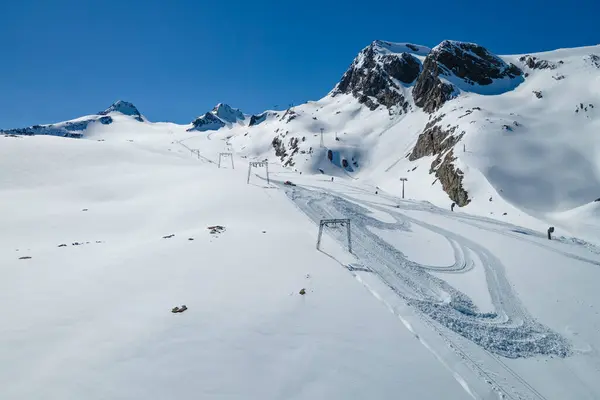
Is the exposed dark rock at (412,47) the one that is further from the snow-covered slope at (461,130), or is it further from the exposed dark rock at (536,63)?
the exposed dark rock at (536,63)

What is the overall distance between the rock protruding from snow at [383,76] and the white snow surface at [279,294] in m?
85.2

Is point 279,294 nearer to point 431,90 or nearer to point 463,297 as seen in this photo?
point 463,297

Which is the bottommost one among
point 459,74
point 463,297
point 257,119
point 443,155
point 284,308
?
point 463,297

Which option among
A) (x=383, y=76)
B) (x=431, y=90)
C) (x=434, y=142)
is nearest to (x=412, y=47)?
(x=383, y=76)

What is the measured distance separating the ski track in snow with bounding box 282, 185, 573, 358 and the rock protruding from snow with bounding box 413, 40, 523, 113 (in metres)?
84.4

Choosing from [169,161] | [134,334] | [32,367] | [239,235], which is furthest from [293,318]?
[169,161]

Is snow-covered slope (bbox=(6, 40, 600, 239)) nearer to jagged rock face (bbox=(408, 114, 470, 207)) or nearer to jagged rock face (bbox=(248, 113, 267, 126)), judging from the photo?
jagged rock face (bbox=(408, 114, 470, 207))

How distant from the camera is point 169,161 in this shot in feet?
221

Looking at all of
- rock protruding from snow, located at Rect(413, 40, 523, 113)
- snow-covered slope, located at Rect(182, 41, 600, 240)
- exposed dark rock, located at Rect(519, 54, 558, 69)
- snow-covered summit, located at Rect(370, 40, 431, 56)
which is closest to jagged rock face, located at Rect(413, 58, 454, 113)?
rock protruding from snow, located at Rect(413, 40, 523, 113)

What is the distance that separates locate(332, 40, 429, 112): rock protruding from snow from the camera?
125 meters

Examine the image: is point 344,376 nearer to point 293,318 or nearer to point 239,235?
point 293,318

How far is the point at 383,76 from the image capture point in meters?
133

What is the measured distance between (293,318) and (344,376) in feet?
11.7

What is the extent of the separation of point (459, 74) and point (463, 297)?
10862cm
